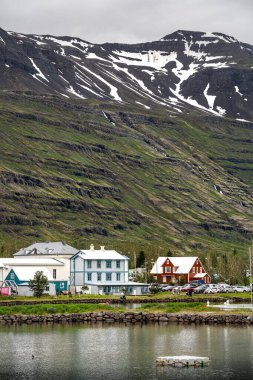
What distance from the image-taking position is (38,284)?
144750 mm

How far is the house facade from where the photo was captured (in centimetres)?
19725

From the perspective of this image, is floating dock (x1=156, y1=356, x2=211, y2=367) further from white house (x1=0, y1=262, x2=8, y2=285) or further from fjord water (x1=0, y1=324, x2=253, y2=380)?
white house (x1=0, y1=262, x2=8, y2=285)

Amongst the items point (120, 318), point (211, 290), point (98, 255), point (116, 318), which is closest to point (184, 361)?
point (120, 318)

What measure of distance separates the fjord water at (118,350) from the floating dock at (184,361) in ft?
2.37

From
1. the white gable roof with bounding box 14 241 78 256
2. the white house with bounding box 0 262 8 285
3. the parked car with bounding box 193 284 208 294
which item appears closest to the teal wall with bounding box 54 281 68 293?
the white gable roof with bounding box 14 241 78 256

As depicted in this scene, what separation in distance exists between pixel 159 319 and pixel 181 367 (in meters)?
39.0

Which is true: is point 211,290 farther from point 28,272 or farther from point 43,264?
point 28,272

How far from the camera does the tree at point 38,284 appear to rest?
5699 inches

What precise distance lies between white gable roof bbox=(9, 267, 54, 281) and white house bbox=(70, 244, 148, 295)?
9895 millimetres

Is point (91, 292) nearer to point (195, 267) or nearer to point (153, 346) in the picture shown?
point (195, 267)

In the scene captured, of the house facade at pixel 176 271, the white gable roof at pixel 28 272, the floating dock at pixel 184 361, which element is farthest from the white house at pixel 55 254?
the floating dock at pixel 184 361

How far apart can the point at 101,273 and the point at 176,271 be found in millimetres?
30367

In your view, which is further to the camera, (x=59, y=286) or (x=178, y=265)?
(x=178, y=265)

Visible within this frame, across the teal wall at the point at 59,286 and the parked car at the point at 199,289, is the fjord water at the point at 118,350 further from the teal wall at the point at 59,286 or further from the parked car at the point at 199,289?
the parked car at the point at 199,289
